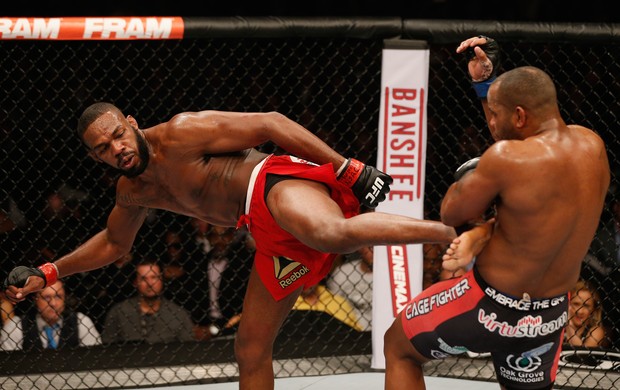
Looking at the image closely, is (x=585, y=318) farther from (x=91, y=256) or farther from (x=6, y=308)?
(x=6, y=308)

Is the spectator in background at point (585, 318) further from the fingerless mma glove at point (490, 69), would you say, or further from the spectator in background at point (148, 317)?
the spectator in background at point (148, 317)

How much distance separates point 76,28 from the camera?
3.18 metres

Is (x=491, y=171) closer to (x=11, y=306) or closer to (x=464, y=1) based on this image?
(x=11, y=306)

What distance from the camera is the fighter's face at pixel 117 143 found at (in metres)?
2.51

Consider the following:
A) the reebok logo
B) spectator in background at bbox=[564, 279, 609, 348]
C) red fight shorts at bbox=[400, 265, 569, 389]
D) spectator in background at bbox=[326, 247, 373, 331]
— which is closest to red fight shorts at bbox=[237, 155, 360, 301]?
the reebok logo

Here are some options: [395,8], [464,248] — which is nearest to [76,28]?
[464,248]

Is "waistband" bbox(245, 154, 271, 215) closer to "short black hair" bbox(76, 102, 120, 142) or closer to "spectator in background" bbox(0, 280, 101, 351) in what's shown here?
Result: "short black hair" bbox(76, 102, 120, 142)

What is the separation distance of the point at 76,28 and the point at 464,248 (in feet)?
6.35

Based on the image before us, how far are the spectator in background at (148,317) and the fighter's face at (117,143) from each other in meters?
1.51

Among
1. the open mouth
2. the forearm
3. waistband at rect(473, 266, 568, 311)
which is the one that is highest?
the open mouth

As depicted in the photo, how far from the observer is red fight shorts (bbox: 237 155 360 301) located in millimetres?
2506

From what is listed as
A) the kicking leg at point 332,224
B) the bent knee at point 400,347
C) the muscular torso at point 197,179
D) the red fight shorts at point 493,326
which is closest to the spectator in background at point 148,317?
the muscular torso at point 197,179

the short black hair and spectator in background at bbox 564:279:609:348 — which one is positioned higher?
the short black hair

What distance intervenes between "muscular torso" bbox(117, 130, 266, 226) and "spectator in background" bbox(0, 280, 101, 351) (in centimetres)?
138
